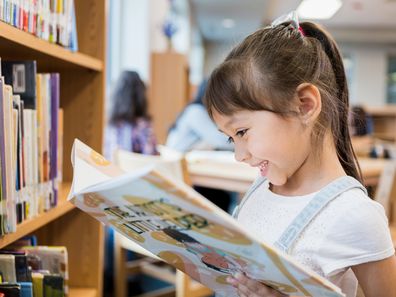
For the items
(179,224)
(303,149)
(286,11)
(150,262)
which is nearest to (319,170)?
(303,149)

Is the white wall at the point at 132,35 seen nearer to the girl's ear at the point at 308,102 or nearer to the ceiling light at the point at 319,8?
the ceiling light at the point at 319,8

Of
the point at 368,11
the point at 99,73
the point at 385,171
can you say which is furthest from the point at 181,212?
the point at 368,11

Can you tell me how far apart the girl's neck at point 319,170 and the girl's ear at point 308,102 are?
8 cm

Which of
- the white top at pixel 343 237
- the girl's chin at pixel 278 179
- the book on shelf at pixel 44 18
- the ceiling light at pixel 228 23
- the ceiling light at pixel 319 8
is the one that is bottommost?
the white top at pixel 343 237

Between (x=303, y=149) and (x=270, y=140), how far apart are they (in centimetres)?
8

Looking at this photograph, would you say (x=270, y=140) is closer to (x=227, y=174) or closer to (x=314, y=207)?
(x=314, y=207)

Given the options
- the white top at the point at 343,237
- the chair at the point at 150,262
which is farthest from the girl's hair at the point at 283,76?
the chair at the point at 150,262

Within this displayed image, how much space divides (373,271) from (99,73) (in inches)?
33.2

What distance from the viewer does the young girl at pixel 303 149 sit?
790 millimetres

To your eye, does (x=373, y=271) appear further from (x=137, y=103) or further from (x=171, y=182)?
(x=137, y=103)

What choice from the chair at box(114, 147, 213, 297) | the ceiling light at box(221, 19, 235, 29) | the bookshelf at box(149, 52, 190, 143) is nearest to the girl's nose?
the chair at box(114, 147, 213, 297)

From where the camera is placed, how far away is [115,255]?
2.58 m

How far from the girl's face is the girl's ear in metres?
0.01

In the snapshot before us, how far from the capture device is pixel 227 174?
2.19 m
